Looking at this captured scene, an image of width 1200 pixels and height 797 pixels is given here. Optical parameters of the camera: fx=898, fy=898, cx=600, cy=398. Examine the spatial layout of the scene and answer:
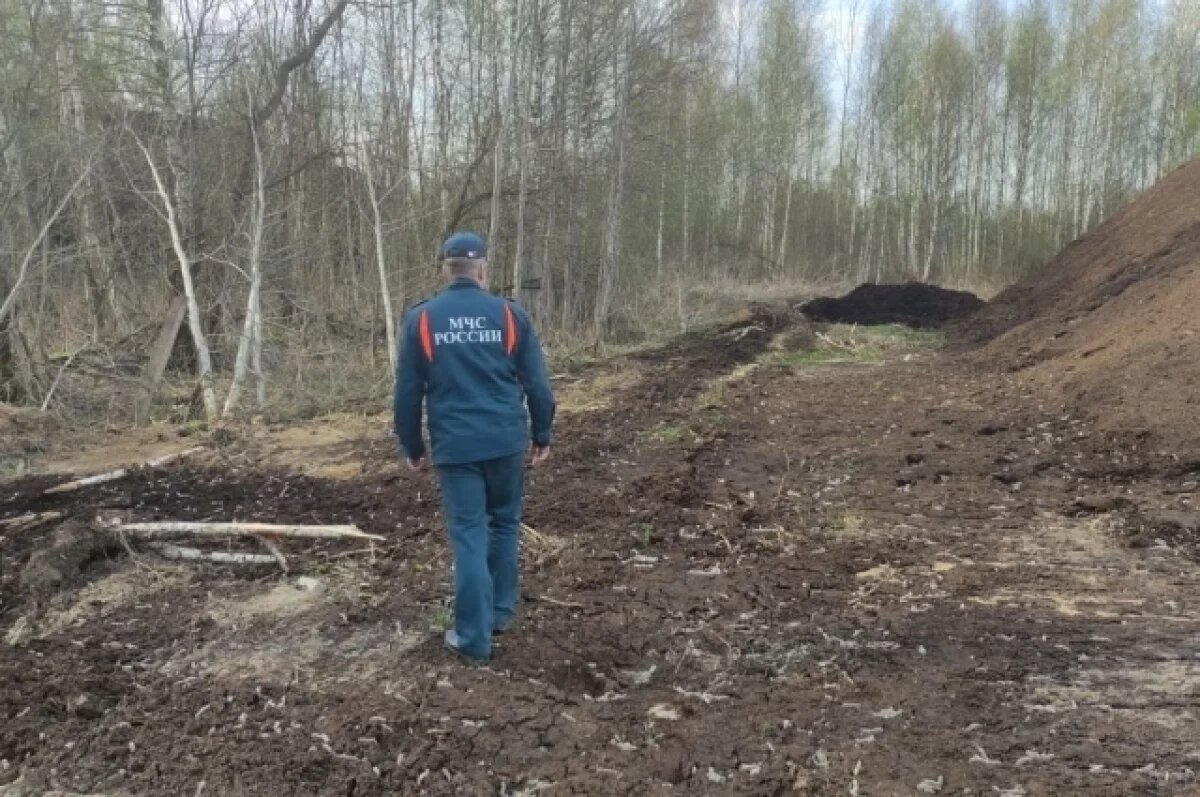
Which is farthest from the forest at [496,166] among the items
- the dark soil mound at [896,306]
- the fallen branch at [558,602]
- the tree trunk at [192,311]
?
the fallen branch at [558,602]

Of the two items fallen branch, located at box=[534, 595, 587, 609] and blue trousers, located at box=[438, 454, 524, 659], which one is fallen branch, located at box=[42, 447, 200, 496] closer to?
fallen branch, located at box=[534, 595, 587, 609]

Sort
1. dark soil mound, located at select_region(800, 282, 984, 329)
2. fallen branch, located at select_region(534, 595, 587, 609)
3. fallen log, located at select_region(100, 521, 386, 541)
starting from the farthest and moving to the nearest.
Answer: dark soil mound, located at select_region(800, 282, 984, 329), fallen log, located at select_region(100, 521, 386, 541), fallen branch, located at select_region(534, 595, 587, 609)

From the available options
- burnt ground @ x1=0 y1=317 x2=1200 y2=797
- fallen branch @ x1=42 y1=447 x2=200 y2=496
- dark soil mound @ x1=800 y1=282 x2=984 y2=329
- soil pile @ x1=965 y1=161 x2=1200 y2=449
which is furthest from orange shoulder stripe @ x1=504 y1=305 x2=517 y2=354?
dark soil mound @ x1=800 y1=282 x2=984 y2=329

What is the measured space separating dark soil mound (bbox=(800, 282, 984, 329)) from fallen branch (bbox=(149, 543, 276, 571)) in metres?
17.9

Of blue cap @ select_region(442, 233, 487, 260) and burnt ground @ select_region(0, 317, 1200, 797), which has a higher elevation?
blue cap @ select_region(442, 233, 487, 260)

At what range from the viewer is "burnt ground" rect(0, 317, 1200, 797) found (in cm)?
301

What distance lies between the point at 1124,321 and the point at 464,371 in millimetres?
10228

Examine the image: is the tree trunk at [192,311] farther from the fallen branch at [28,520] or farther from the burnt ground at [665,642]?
the fallen branch at [28,520]

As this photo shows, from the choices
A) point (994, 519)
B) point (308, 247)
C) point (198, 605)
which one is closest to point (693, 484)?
point (994, 519)

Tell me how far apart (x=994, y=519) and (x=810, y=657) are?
2.62 m

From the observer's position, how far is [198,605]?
14.8 ft

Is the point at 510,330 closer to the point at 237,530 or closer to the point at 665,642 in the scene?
the point at 665,642

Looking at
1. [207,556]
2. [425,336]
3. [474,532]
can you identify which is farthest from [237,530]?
[425,336]

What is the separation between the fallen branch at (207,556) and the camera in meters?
5.04
